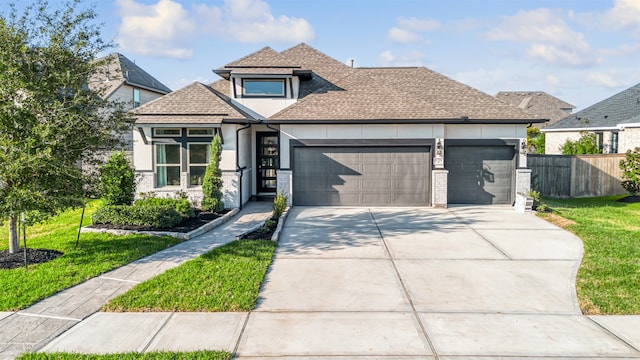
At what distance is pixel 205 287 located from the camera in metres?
7.00

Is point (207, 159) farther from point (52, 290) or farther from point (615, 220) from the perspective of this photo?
point (615, 220)

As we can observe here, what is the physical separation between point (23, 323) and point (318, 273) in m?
4.28

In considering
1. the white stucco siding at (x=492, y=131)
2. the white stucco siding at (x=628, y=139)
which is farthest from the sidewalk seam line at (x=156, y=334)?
the white stucco siding at (x=628, y=139)

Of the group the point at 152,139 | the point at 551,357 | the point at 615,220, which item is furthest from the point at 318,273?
the point at 615,220

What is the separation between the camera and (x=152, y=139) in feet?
48.8

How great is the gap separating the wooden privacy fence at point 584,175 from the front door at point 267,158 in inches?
433

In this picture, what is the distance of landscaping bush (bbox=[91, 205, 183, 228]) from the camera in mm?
11391

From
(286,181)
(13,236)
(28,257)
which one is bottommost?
(28,257)

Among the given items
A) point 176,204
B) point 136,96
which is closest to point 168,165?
point 176,204

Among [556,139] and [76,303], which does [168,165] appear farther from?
[556,139]

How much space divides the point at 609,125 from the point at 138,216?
21916 mm

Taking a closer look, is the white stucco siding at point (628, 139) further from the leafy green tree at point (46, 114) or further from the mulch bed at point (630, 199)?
the leafy green tree at point (46, 114)

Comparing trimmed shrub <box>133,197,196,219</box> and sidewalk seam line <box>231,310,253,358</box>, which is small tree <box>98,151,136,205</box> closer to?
trimmed shrub <box>133,197,196,219</box>

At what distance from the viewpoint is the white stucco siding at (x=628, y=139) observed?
65.9ft
